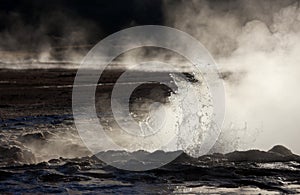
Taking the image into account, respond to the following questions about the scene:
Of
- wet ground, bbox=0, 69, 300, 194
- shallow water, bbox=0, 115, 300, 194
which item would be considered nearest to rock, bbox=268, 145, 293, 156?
wet ground, bbox=0, 69, 300, 194

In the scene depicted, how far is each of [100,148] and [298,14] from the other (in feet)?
27.6

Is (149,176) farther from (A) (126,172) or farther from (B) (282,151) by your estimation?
(B) (282,151)

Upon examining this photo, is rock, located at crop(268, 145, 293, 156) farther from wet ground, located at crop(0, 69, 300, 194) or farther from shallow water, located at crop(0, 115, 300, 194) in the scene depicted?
shallow water, located at crop(0, 115, 300, 194)

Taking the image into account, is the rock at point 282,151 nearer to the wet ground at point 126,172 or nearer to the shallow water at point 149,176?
the wet ground at point 126,172

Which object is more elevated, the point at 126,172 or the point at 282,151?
the point at 282,151

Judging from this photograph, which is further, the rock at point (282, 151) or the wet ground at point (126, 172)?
the rock at point (282, 151)

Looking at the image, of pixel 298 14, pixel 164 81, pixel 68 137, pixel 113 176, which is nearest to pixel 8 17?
pixel 164 81

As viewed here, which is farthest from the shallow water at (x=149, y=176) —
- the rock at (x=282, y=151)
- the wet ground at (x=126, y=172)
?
the rock at (x=282, y=151)

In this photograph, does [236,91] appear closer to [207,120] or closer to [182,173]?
[207,120]

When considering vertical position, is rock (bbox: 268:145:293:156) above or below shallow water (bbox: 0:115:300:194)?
above

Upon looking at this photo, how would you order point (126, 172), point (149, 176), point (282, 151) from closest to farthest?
1. point (149, 176)
2. point (126, 172)
3. point (282, 151)

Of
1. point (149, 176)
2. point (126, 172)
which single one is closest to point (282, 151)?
point (149, 176)

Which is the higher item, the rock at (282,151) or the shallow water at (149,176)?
the rock at (282,151)

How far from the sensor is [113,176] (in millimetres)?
6828
